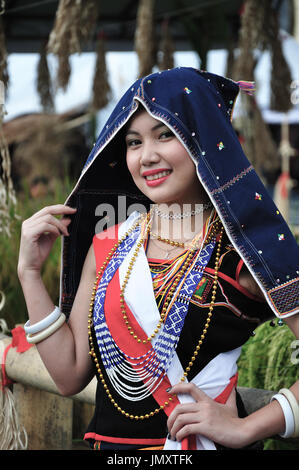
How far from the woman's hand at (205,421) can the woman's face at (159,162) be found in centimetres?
51

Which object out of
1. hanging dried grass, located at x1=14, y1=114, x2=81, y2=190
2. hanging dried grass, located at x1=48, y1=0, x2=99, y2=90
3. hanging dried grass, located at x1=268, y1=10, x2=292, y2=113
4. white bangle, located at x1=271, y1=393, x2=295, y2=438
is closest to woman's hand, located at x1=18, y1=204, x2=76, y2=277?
white bangle, located at x1=271, y1=393, x2=295, y2=438

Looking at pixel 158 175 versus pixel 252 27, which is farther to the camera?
pixel 252 27

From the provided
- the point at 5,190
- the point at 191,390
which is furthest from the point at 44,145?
the point at 191,390

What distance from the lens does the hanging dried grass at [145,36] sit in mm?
5312

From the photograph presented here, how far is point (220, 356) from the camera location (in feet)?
4.62

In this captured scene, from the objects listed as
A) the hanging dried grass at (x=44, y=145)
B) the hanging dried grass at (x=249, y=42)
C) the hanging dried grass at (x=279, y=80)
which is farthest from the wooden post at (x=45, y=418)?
the hanging dried grass at (x=44, y=145)

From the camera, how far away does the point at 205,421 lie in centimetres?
126

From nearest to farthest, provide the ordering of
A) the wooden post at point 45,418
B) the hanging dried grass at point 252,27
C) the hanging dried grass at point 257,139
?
1. the wooden post at point 45,418
2. the hanging dried grass at point 252,27
3. the hanging dried grass at point 257,139

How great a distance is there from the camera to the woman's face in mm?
1404

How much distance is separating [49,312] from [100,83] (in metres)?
5.83

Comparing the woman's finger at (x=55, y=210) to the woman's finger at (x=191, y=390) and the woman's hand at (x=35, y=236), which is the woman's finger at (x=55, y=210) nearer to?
the woman's hand at (x=35, y=236)

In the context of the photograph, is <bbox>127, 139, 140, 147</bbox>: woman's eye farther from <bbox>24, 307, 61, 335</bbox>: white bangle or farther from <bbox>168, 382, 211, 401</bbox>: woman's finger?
<bbox>168, 382, 211, 401</bbox>: woman's finger

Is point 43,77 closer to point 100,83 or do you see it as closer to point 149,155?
point 100,83

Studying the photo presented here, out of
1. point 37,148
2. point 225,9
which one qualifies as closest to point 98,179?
point 225,9
